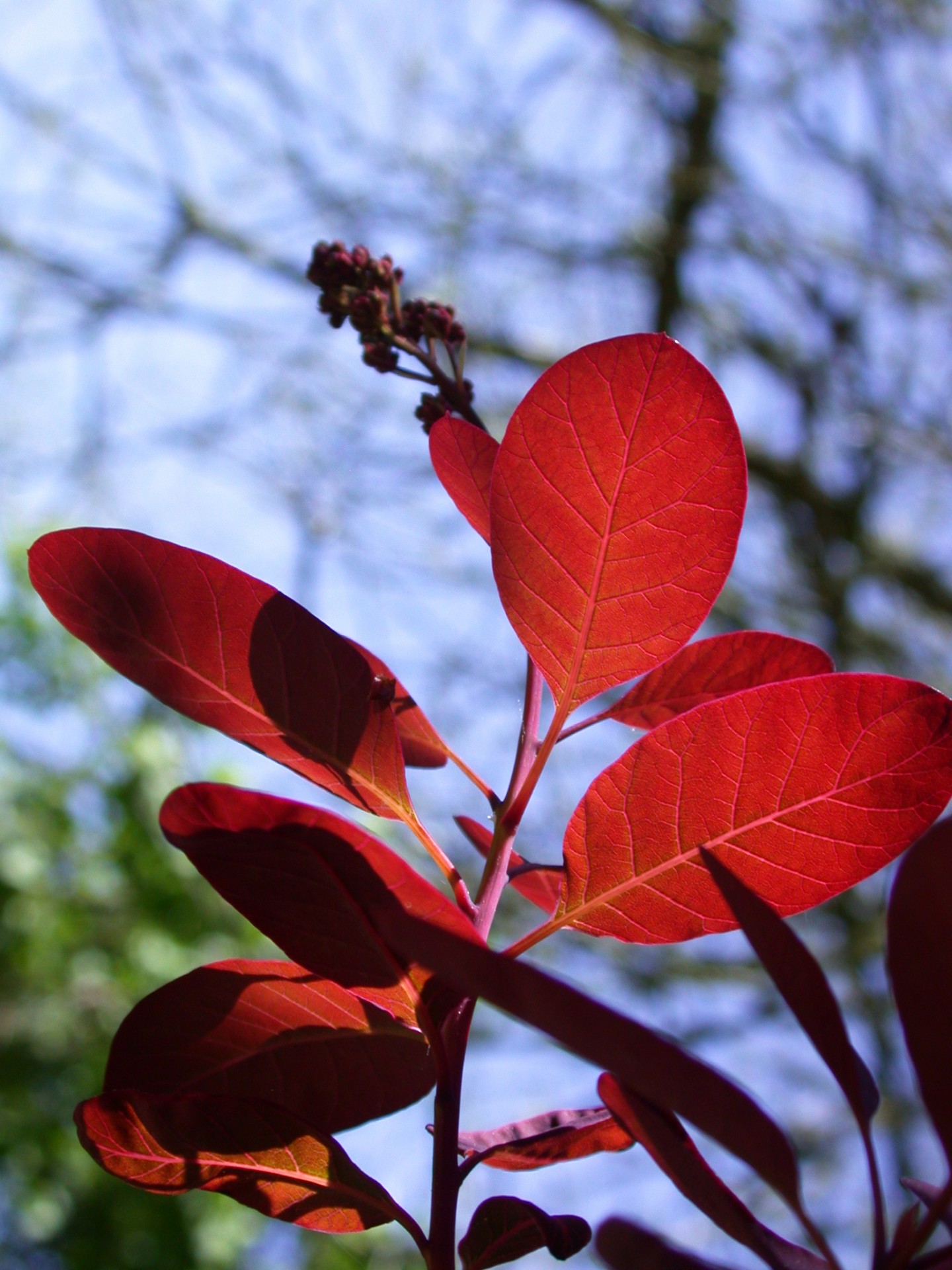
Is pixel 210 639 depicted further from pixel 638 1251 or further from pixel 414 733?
pixel 638 1251

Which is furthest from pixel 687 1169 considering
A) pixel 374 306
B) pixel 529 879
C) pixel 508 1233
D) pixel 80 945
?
pixel 80 945

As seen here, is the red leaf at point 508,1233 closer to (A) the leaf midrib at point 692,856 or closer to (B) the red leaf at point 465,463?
(A) the leaf midrib at point 692,856

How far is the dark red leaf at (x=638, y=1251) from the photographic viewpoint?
34 centimetres

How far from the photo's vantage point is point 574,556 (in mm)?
508

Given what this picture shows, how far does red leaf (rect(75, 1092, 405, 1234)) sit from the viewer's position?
46 centimetres

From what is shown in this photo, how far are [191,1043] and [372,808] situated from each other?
152 millimetres

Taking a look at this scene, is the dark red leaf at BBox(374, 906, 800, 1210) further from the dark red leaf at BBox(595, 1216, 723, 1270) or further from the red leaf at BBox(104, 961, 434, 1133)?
the red leaf at BBox(104, 961, 434, 1133)

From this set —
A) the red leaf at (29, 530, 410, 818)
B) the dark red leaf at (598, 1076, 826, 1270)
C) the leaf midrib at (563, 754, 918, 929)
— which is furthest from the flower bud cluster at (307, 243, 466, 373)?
the dark red leaf at (598, 1076, 826, 1270)

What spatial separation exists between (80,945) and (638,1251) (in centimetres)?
345

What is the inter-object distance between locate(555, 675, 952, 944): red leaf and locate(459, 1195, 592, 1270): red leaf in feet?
0.42

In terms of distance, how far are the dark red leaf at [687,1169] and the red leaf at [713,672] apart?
258mm

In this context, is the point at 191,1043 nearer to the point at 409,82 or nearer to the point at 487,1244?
the point at 487,1244

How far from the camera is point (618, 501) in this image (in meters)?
0.50

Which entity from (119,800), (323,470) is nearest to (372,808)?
(119,800)
